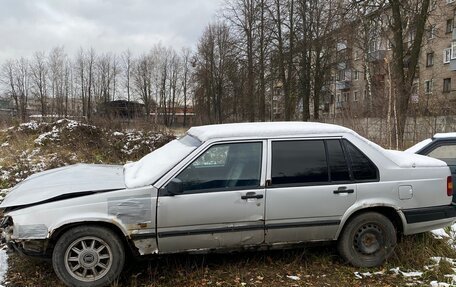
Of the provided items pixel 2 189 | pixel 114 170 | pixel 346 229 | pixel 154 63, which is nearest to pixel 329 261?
pixel 346 229

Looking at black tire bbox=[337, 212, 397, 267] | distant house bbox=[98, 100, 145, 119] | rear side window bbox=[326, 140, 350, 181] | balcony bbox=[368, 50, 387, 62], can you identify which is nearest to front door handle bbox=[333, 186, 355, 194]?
rear side window bbox=[326, 140, 350, 181]

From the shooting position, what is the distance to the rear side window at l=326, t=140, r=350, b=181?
424 centimetres

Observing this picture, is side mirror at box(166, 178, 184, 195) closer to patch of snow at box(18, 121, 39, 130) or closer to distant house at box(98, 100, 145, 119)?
patch of snow at box(18, 121, 39, 130)

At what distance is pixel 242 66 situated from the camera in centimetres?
3781

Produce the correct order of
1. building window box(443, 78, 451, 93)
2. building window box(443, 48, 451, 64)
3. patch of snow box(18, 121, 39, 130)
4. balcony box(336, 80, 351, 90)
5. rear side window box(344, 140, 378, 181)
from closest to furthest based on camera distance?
rear side window box(344, 140, 378, 181), patch of snow box(18, 121, 39, 130), building window box(443, 48, 451, 64), building window box(443, 78, 451, 93), balcony box(336, 80, 351, 90)

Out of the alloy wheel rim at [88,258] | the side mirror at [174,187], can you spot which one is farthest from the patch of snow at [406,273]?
the alloy wheel rim at [88,258]

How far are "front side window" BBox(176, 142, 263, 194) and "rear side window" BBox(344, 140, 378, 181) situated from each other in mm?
1120

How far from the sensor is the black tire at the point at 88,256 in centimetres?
367

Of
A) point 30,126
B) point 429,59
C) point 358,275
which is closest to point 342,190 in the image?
point 358,275

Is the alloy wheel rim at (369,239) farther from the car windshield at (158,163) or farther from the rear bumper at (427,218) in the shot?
the car windshield at (158,163)

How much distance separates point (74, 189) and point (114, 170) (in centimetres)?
100

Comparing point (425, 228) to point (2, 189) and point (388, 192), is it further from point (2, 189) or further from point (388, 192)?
point (2, 189)

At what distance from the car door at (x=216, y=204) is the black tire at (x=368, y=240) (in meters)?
1.09

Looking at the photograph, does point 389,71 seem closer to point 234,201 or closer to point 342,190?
point 342,190
